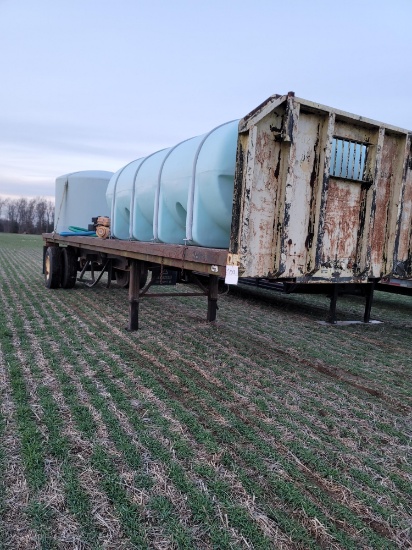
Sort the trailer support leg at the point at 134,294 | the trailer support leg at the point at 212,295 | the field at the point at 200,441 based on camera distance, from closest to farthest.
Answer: the field at the point at 200,441 < the trailer support leg at the point at 134,294 < the trailer support leg at the point at 212,295

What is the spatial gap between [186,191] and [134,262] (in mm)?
1637

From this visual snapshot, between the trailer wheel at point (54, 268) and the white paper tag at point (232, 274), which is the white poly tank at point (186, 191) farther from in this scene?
the trailer wheel at point (54, 268)

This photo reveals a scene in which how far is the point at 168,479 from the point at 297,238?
2.48 meters

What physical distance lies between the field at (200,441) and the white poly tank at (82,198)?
5136 mm

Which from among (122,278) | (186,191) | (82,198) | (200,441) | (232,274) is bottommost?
(200,441)

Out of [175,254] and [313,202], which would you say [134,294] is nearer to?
[175,254]

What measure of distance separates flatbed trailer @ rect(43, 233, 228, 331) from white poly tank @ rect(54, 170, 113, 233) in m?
0.66

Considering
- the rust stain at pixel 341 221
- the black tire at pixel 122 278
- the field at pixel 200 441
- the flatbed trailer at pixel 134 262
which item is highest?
the rust stain at pixel 341 221

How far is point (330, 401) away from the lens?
13.0 ft

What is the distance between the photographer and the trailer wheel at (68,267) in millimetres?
10367

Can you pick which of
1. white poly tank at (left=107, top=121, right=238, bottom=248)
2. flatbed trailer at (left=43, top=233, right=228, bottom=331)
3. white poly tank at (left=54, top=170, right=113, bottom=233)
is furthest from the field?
white poly tank at (left=54, top=170, right=113, bottom=233)

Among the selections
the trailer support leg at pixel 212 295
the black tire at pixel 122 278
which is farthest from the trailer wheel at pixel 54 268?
the trailer support leg at pixel 212 295

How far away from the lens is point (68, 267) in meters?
10.3

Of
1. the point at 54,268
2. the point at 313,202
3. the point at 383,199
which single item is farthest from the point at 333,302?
the point at 54,268
